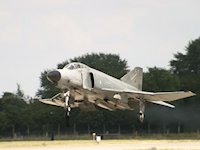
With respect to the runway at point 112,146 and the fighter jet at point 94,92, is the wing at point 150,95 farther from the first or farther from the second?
the runway at point 112,146

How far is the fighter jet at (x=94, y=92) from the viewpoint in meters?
38.2

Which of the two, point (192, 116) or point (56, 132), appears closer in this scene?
point (192, 116)

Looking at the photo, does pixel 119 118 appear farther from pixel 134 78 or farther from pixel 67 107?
pixel 67 107

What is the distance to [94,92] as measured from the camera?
134 feet

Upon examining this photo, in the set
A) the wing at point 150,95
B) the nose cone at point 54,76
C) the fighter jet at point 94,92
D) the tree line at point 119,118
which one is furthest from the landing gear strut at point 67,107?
the tree line at point 119,118

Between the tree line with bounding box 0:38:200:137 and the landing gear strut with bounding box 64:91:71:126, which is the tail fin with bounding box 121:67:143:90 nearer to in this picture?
the tree line with bounding box 0:38:200:137

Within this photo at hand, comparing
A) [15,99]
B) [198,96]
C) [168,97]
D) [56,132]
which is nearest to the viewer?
[168,97]

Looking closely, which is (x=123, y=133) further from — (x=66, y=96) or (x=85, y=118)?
(x=66, y=96)

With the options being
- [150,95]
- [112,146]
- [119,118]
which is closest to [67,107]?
[112,146]

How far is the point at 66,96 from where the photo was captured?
37031mm

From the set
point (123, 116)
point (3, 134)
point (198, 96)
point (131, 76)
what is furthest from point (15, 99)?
point (131, 76)

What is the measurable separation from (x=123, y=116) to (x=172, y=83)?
1023 centimetres

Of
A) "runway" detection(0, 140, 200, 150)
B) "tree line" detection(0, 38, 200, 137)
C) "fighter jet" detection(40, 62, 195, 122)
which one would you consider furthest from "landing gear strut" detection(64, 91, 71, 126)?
"tree line" detection(0, 38, 200, 137)

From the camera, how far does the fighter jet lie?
3819 centimetres
